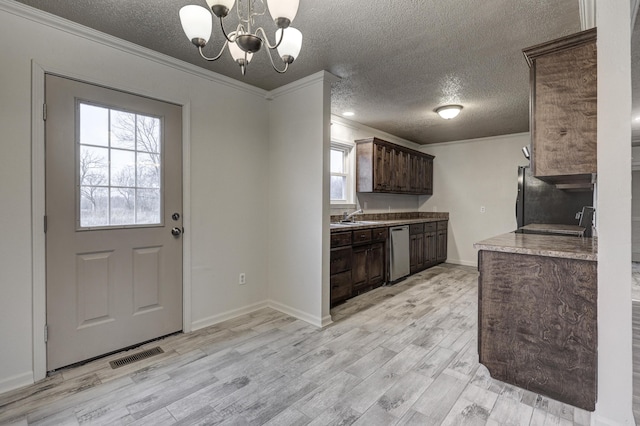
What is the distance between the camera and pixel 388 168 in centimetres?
490

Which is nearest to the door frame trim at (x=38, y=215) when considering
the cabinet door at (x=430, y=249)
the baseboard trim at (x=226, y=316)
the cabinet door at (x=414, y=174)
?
the baseboard trim at (x=226, y=316)

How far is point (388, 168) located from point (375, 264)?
1.65m

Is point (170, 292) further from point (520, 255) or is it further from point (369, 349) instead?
point (520, 255)

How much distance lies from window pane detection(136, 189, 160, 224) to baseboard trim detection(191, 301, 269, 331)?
1.02 metres

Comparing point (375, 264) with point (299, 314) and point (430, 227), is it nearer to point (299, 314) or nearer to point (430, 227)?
point (299, 314)

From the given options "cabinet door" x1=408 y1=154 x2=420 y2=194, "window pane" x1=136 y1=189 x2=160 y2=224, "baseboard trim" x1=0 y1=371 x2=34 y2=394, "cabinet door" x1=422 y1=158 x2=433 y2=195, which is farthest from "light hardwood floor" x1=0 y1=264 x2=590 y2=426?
"cabinet door" x1=422 y1=158 x2=433 y2=195

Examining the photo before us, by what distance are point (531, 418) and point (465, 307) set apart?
1832 millimetres

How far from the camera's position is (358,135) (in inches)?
190

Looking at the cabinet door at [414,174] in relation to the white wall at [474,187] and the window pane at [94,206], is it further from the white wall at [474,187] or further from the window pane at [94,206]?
the window pane at [94,206]

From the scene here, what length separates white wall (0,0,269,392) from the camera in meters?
1.92

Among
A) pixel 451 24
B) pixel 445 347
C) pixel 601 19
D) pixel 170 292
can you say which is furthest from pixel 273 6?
pixel 445 347

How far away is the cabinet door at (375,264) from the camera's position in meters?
4.00

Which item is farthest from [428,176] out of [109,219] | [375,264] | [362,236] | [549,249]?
[109,219]

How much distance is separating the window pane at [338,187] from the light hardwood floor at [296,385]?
83.8 inches
